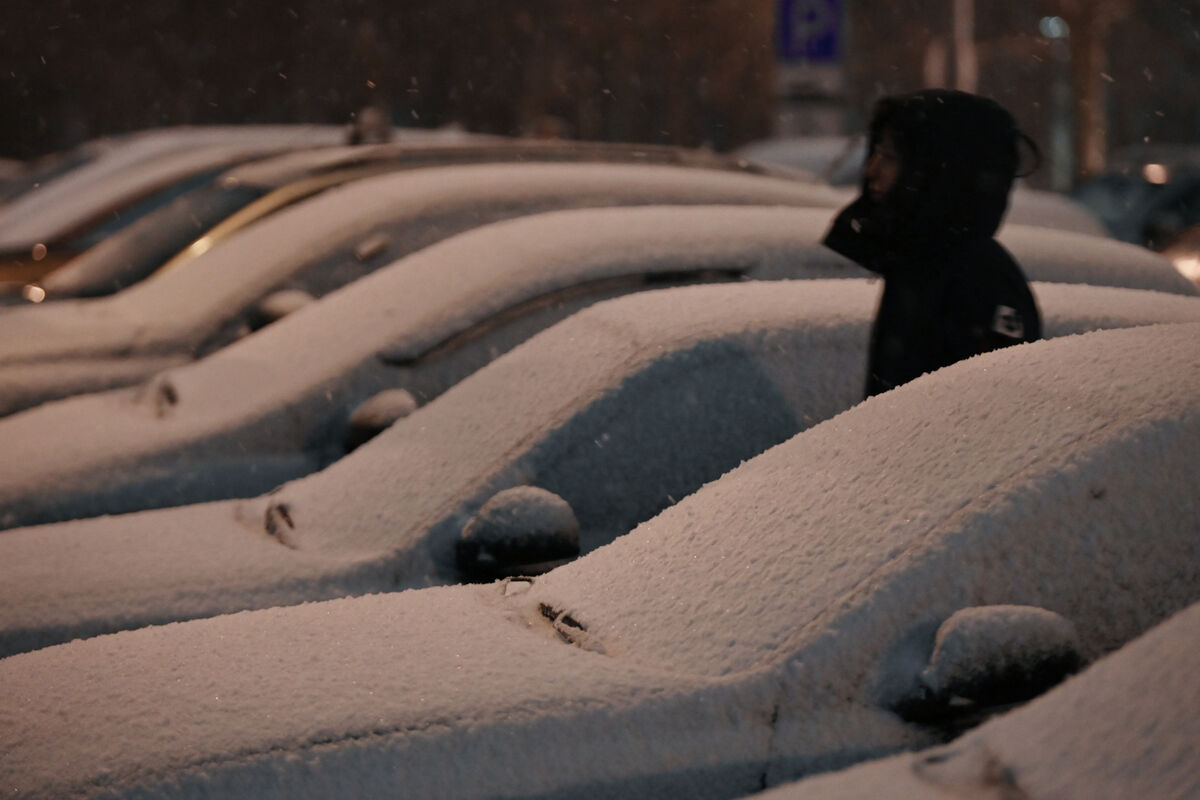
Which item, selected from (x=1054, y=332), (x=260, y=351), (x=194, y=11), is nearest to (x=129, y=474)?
(x=260, y=351)

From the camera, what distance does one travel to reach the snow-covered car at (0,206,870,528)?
12.2 feet

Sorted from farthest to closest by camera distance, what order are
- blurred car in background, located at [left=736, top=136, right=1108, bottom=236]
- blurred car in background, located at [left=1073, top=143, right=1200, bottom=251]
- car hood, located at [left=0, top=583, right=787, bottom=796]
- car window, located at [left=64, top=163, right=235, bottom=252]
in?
blurred car in background, located at [left=1073, top=143, right=1200, bottom=251]
car window, located at [left=64, top=163, right=235, bottom=252]
blurred car in background, located at [left=736, top=136, right=1108, bottom=236]
car hood, located at [left=0, top=583, right=787, bottom=796]

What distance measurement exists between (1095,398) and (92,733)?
1516mm

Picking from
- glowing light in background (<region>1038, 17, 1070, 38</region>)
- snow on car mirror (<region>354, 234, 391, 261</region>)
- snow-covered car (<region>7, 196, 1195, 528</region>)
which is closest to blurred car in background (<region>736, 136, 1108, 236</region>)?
snow-covered car (<region>7, 196, 1195, 528</region>)

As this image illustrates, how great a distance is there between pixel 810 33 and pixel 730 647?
10223mm

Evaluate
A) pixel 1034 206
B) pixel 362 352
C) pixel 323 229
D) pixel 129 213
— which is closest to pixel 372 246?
pixel 323 229

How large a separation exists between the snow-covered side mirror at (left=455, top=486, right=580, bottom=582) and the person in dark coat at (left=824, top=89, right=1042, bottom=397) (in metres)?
0.77

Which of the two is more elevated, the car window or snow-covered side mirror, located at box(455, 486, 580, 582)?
snow-covered side mirror, located at box(455, 486, 580, 582)

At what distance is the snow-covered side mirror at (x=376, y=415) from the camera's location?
12.0 feet

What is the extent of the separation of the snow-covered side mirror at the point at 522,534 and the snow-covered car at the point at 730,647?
34 cm

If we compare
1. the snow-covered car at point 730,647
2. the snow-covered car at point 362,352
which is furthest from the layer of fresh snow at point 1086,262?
the snow-covered car at point 730,647

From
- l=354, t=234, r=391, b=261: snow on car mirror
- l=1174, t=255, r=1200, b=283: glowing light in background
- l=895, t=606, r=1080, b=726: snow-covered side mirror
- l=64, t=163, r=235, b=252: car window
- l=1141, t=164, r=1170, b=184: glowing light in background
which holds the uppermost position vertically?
l=895, t=606, r=1080, b=726: snow-covered side mirror

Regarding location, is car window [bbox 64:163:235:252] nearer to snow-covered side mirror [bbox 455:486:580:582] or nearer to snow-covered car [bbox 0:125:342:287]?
snow-covered car [bbox 0:125:342:287]

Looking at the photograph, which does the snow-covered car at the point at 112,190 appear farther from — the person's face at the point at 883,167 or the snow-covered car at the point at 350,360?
the person's face at the point at 883,167
